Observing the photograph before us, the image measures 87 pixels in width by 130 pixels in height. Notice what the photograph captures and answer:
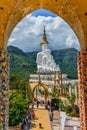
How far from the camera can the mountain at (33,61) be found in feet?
152

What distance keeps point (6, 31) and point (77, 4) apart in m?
1.24

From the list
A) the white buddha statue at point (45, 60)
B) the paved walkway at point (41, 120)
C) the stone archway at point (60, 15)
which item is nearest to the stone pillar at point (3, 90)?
the stone archway at point (60, 15)

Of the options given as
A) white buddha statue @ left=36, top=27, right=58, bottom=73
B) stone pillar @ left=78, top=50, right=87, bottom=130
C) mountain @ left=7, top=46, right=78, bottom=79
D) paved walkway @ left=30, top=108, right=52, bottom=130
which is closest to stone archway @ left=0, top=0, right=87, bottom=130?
stone pillar @ left=78, top=50, right=87, bottom=130

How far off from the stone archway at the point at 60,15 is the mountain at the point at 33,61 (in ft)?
124

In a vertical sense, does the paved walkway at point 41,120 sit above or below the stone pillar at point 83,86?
below

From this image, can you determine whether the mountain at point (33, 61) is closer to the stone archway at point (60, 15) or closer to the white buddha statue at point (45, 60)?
the white buddha statue at point (45, 60)

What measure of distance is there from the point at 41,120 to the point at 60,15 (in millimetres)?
12132

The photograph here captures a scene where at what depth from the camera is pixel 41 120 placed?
16.8m

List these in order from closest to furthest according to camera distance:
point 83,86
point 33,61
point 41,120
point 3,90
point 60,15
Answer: point 3,90
point 83,86
point 60,15
point 41,120
point 33,61

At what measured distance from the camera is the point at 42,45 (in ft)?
142

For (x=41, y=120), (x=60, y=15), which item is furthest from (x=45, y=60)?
(x=60, y=15)

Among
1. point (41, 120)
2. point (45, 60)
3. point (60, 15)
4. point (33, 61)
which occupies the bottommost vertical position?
point (41, 120)

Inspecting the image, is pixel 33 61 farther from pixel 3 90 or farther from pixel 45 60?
pixel 3 90

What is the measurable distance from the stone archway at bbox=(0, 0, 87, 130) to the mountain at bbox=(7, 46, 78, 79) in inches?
1487
